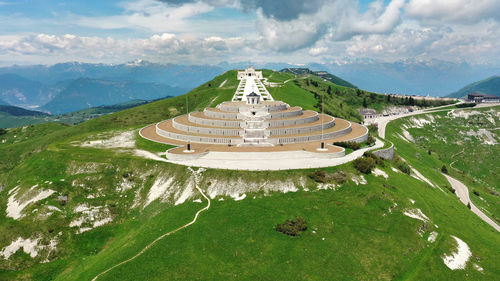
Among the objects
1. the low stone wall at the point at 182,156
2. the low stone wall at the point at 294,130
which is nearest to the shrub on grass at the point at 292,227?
the low stone wall at the point at 182,156

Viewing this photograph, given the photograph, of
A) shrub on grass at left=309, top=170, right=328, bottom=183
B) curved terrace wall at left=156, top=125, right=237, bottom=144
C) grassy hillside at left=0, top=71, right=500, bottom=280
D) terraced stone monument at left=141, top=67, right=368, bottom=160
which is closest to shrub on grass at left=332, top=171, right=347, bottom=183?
grassy hillside at left=0, top=71, right=500, bottom=280

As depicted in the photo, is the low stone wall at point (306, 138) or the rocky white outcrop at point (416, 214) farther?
the low stone wall at point (306, 138)

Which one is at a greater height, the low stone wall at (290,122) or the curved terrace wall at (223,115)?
the curved terrace wall at (223,115)

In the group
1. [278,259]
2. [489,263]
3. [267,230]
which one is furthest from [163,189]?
[489,263]

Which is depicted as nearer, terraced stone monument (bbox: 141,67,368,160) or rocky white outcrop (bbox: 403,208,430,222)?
rocky white outcrop (bbox: 403,208,430,222)

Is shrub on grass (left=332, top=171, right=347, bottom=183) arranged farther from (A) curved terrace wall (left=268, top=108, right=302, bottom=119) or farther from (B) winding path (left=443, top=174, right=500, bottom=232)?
(A) curved terrace wall (left=268, top=108, right=302, bottom=119)

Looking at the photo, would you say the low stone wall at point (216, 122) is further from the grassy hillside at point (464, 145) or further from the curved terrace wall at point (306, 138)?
the grassy hillside at point (464, 145)

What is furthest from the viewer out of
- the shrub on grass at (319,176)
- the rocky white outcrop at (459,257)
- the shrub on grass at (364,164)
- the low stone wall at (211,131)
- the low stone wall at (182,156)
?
the low stone wall at (211,131)
